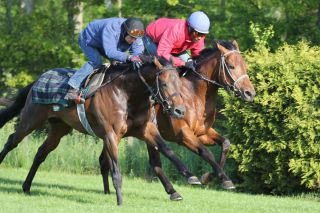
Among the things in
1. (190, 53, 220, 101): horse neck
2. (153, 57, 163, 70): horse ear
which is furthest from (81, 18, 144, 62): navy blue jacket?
(190, 53, 220, 101): horse neck

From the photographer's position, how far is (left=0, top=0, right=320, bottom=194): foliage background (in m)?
11.9

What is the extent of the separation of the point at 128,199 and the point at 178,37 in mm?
2342

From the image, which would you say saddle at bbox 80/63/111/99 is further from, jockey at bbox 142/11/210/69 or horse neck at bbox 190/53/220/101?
horse neck at bbox 190/53/220/101

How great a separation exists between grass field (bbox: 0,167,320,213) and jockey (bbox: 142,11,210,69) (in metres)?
1.94

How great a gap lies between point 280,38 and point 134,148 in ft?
15.9

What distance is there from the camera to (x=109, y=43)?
991 centimetres

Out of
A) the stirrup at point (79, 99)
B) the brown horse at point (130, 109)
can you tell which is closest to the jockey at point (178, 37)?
the brown horse at point (130, 109)

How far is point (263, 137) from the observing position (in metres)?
12.2

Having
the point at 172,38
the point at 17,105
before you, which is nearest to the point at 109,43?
the point at 172,38

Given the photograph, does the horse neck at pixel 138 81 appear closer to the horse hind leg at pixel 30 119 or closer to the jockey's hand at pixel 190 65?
the jockey's hand at pixel 190 65

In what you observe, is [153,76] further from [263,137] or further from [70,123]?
[263,137]

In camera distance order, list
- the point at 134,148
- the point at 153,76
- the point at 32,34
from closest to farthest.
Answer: the point at 153,76
the point at 134,148
the point at 32,34

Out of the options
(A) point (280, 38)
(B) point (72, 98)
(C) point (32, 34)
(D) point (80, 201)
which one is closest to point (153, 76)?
(B) point (72, 98)

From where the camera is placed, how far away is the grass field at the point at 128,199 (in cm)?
934
